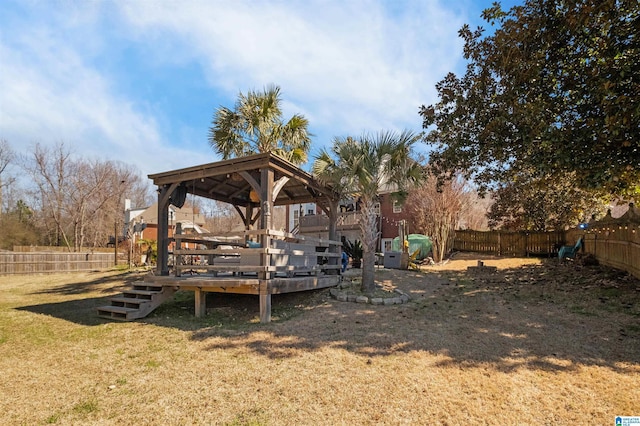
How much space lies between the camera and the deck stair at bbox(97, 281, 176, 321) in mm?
7333

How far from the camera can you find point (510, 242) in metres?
19.5

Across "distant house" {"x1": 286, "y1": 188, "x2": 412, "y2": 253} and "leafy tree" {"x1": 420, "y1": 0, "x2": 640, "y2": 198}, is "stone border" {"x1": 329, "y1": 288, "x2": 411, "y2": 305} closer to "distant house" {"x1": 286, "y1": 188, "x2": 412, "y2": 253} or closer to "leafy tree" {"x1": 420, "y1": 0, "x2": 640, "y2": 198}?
"leafy tree" {"x1": 420, "y1": 0, "x2": 640, "y2": 198}

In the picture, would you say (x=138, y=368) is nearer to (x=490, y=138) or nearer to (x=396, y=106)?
(x=490, y=138)

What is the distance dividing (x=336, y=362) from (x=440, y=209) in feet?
50.5

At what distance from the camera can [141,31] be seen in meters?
8.71

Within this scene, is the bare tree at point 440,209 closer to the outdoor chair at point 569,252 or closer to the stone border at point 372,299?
the outdoor chair at point 569,252

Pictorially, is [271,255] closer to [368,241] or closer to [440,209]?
[368,241]

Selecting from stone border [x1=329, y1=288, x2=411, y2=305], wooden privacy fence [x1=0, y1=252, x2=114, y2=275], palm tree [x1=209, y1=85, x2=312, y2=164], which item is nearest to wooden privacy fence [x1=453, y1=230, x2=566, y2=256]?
palm tree [x1=209, y1=85, x2=312, y2=164]

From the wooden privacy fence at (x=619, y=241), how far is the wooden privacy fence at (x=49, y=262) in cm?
2288

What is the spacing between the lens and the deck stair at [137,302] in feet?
24.1

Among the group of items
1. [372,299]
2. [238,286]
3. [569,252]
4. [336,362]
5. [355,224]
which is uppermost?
[355,224]

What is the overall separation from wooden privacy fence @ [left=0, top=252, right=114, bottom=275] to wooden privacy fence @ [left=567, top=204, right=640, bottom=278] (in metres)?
22.9

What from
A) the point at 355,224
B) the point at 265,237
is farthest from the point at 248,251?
the point at 355,224

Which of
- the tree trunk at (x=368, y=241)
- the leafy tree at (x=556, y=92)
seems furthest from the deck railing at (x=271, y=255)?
the leafy tree at (x=556, y=92)
